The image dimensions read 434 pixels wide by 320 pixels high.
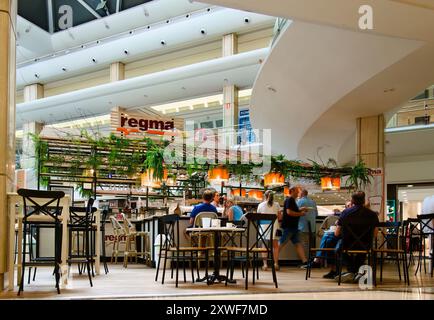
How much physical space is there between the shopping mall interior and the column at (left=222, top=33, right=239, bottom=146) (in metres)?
0.05

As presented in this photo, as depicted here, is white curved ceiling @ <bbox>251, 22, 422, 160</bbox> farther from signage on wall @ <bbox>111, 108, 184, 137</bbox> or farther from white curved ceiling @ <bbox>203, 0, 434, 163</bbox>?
signage on wall @ <bbox>111, 108, 184, 137</bbox>

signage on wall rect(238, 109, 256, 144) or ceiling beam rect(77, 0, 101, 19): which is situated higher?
ceiling beam rect(77, 0, 101, 19)

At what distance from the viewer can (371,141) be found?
12.8 m

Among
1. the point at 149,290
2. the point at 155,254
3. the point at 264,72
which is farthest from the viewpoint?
the point at 264,72

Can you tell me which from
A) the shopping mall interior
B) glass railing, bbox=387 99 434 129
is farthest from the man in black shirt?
glass railing, bbox=387 99 434 129

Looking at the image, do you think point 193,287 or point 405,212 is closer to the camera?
point 193,287

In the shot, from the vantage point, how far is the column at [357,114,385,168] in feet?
41.8

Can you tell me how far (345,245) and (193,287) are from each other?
1.93 metres

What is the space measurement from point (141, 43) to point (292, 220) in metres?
12.9

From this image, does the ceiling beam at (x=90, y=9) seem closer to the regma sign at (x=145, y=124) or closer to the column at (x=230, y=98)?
the column at (x=230, y=98)

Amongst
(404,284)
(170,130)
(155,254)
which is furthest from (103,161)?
(404,284)

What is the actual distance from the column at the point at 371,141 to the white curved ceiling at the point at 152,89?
4942mm

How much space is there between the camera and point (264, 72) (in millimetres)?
11531
